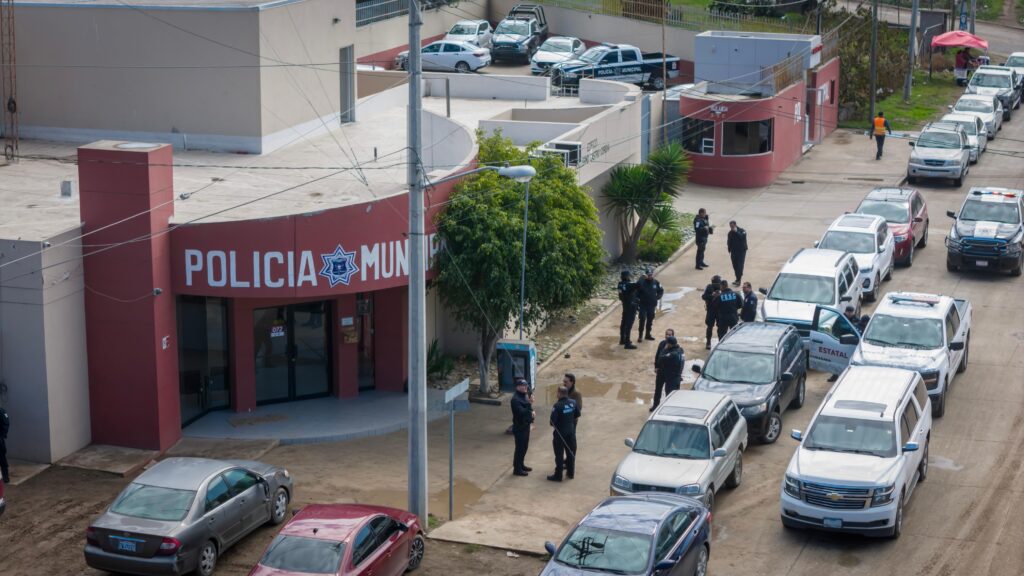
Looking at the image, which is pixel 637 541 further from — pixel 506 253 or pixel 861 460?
pixel 506 253

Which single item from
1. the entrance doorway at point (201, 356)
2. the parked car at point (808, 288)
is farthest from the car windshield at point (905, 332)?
the entrance doorway at point (201, 356)

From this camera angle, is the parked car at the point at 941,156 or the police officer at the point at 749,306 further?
the parked car at the point at 941,156

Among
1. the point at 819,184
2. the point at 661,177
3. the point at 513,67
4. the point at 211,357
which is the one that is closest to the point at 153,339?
the point at 211,357

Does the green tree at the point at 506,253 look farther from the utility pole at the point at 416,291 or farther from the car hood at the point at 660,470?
the car hood at the point at 660,470

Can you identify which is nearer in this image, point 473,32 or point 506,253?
point 506,253

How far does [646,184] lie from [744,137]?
982cm

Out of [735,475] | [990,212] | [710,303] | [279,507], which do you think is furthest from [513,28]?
[279,507]

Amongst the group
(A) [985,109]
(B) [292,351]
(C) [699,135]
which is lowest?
(B) [292,351]

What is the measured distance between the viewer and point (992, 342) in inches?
1137

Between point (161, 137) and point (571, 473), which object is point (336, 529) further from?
point (161, 137)

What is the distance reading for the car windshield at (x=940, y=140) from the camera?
43.7 meters

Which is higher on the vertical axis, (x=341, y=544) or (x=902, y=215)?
(x=902, y=215)

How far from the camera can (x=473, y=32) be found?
58156mm

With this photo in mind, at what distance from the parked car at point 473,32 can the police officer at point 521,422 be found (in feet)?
119
